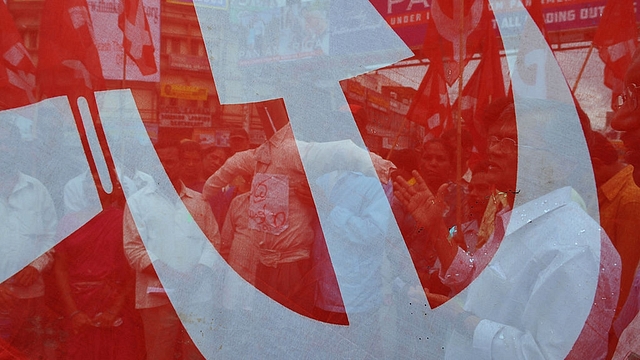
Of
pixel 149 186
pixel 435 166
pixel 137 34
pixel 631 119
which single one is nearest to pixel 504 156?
pixel 435 166

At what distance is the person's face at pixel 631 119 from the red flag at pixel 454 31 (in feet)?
1.09

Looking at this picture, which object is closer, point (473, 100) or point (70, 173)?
point (473, 100)

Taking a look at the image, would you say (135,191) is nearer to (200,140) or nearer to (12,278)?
(200,140)

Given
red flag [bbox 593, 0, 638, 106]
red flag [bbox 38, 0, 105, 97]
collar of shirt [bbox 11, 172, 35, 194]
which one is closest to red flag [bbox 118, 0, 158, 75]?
red flag [bbox 38, 0, 105, 97]

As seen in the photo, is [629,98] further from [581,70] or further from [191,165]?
[191,165]

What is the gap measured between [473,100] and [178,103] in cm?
74

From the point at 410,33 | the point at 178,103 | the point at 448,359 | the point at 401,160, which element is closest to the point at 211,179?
the point at 178,103

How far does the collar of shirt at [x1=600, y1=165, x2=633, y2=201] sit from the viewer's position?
126 cm

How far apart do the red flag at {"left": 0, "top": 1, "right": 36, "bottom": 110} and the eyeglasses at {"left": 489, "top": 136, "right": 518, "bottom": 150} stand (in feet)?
4.13

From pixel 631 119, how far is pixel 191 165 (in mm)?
1040

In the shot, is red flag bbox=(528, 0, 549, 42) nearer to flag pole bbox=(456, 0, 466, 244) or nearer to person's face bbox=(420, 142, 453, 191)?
flag pole bbox=(456, 0, 466, 244)

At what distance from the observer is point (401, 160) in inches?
57.4

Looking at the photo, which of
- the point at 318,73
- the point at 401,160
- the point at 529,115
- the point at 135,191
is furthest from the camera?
the point at 135,191

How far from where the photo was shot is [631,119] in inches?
48.4
